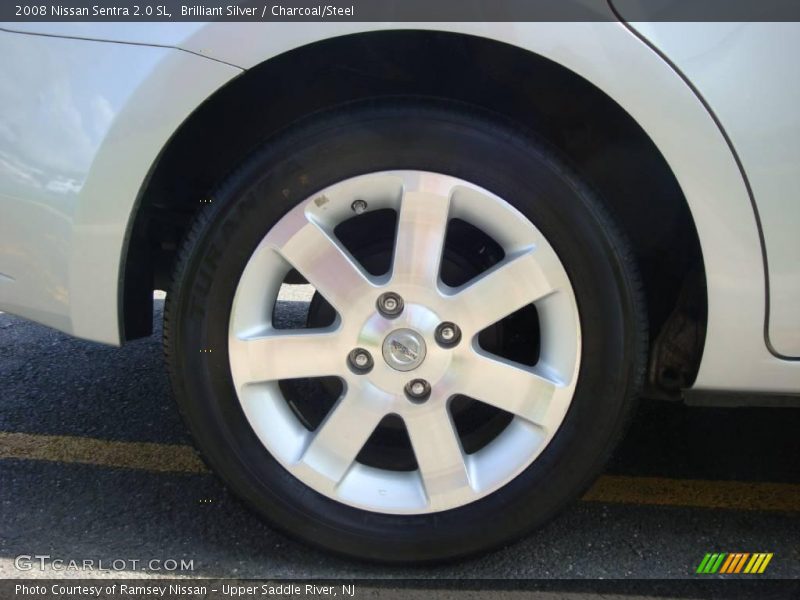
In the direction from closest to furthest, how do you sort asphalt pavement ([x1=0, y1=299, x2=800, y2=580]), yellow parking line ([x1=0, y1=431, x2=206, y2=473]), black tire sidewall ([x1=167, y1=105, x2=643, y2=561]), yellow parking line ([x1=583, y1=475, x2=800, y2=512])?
1. black tire sidewall ([x1=167, y1=105, x2=643, y2=561])
2. asphalt pavement ([x1=0, y1=299, x2=800, y2=580])
3. yellow parking line ([x1=583, y1=475, x2=800, y2=512])
4. yellow parking line ([x1=0, y1=431, x2=206, y2=473])

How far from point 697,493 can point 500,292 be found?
937 millimetres

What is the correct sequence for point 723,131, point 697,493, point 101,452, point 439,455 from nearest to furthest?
point 723,131 → point 439,455 → point 697,493 → point 101,452

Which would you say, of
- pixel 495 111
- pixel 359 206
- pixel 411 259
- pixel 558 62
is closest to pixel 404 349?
pixel 411 259

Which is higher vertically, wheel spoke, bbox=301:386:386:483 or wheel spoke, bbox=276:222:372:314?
wheel spoke, bbox=276:222:372:314

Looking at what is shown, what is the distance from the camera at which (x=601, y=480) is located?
7.23 ft

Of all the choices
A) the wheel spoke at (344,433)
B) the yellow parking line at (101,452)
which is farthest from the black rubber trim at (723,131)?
the yellow parking line at (101,452)

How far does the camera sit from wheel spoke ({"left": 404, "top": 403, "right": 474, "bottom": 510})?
67.8 inches

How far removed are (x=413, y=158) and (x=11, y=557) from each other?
4.17ft

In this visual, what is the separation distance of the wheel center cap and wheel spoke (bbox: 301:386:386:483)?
0.08m

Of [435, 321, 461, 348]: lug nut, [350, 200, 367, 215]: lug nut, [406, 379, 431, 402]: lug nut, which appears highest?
[350, 200, 367, 215]: lug nut

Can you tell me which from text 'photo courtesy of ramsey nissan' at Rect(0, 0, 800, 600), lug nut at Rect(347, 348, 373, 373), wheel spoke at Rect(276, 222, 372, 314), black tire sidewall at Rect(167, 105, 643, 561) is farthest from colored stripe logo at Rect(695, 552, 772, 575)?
wheel spoke at Rect(276, 222, 372, 314)

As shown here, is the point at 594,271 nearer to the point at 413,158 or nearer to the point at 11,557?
the point at 413,158

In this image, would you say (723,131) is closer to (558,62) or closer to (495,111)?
(558,62)

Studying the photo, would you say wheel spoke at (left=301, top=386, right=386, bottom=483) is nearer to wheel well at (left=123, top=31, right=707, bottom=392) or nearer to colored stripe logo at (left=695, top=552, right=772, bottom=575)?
wheel well at (left=123, top=31, right=707, bottom=392)
